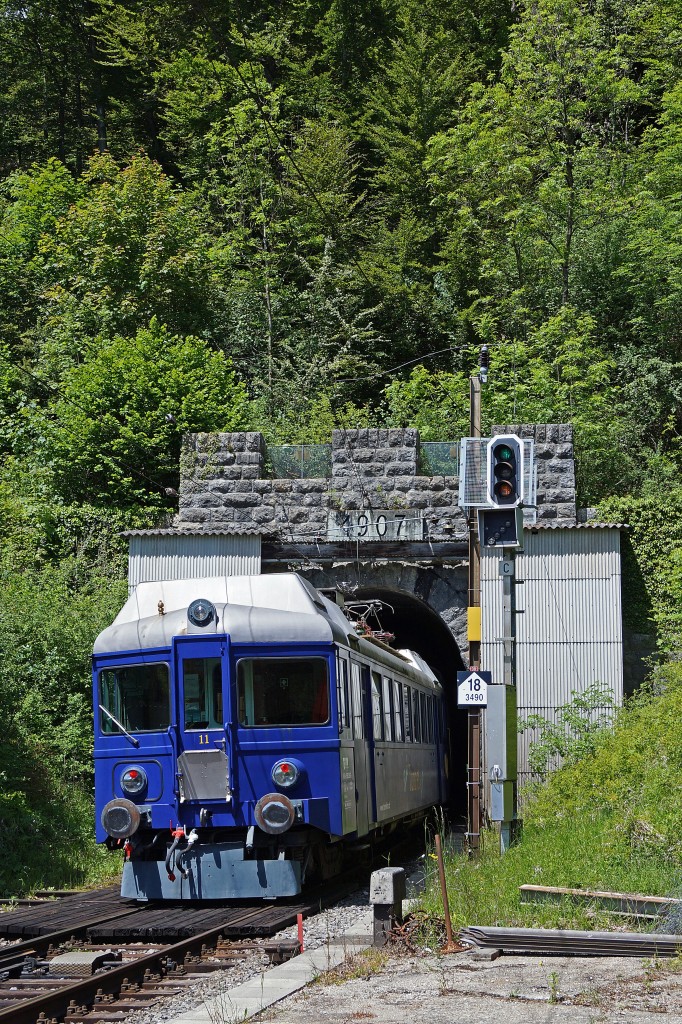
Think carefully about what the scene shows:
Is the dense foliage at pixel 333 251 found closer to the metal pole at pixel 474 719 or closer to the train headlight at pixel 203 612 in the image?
the metal pole at pixel 474 719

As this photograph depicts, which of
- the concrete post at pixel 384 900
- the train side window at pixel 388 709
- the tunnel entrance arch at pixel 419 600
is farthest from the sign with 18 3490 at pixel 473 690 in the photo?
the concrete post at pixel 384 900

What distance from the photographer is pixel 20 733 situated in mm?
16203

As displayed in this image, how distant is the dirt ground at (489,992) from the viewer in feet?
20.6

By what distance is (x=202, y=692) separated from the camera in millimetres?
11398

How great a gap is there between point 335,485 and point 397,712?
5.36m

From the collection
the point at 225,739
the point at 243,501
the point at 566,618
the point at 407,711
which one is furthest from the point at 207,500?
the point at 225,739

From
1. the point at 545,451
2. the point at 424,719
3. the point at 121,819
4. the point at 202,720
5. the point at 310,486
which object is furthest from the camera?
the point at 310,486

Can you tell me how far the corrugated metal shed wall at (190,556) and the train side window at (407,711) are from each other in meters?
3.76

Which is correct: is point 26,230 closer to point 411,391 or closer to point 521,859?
point 411,391

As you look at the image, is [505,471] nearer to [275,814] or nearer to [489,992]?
[275,814]

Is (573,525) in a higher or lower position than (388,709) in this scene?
higher

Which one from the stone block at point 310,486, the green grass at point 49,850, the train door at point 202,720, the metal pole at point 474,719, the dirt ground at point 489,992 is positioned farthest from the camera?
the stone block at point 310,486

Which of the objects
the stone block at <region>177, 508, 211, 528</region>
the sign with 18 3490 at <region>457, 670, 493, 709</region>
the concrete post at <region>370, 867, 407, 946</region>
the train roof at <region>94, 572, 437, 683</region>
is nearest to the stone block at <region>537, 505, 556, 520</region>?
the stone block at <region>177, 508, 211, 528</region>

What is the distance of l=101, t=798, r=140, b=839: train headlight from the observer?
1098cm
